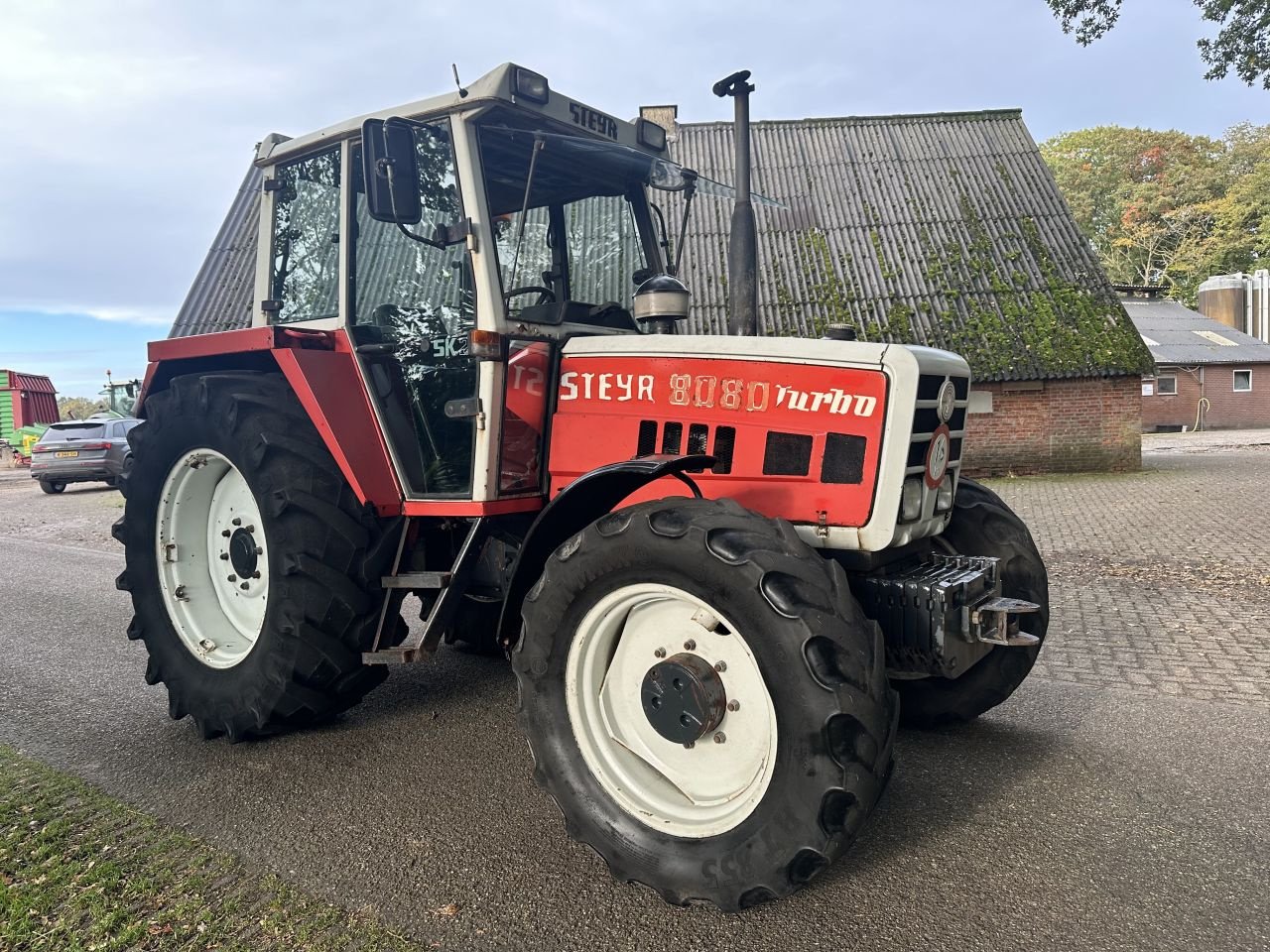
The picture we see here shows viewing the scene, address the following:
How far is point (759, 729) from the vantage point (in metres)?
2.53

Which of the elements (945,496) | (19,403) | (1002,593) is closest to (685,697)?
(945,496)

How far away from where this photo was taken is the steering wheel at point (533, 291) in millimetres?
3461

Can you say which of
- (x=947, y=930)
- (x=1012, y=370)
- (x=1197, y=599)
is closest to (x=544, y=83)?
(x=947, y=930)

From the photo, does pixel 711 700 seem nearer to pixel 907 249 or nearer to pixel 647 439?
pixel 647 439

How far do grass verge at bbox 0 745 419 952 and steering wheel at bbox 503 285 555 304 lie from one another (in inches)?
85.6

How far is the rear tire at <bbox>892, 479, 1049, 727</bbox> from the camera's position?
3.53 m

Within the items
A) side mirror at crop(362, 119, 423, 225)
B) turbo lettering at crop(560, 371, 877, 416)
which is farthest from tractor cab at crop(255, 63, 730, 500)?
turbo lettering at crop(560, 371, 877, 416)

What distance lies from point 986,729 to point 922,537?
1.08m

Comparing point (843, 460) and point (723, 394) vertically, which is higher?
point (723, 394)

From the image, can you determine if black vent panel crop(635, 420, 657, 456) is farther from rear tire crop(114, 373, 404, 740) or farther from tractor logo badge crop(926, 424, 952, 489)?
rear tire crop(114, 373, 404, 740)

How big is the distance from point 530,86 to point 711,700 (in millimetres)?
2368

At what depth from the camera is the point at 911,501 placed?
298 centimetres

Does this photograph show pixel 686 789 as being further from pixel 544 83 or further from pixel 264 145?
pixel 264 145

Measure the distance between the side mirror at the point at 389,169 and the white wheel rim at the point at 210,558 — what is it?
1.50 metres
